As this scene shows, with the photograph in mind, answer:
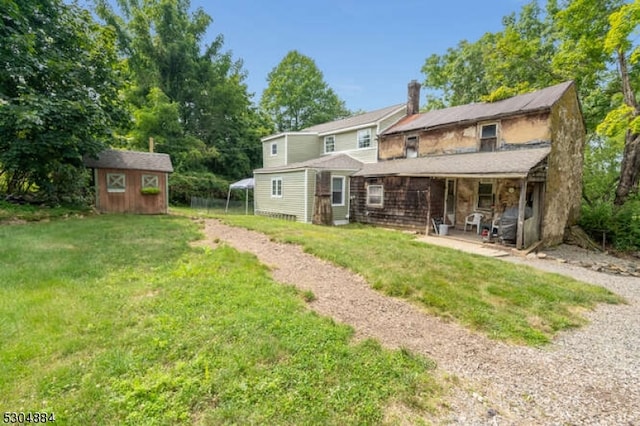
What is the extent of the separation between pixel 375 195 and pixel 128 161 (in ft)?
38.9

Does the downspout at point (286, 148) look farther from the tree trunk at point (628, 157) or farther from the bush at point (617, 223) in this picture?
the tree trunk at point (628, 157)

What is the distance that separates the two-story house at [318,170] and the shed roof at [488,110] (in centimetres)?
155

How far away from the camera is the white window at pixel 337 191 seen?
46.4 ft

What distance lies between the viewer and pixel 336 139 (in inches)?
711

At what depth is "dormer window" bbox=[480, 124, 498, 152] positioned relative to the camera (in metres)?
11.4

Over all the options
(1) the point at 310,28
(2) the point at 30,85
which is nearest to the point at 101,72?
(2) the point at 30,85

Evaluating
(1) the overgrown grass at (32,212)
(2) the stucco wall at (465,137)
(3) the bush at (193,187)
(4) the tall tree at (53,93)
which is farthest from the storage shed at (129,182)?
(2) the stucco wall at (465,137)

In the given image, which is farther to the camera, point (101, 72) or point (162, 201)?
point (162, 201)

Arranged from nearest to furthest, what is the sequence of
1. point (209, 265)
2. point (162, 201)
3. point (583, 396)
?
point (583, 396)
point (209, 265)
point (162, 201)

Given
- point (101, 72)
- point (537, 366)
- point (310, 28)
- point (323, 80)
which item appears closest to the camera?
point (537, 366)

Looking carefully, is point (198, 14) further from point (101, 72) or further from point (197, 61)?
point (101, 72)

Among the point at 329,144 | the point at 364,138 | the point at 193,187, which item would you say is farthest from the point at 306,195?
the point at 193,187

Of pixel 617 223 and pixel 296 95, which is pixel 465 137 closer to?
pixel 617 223

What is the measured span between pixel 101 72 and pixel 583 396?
1734cm
